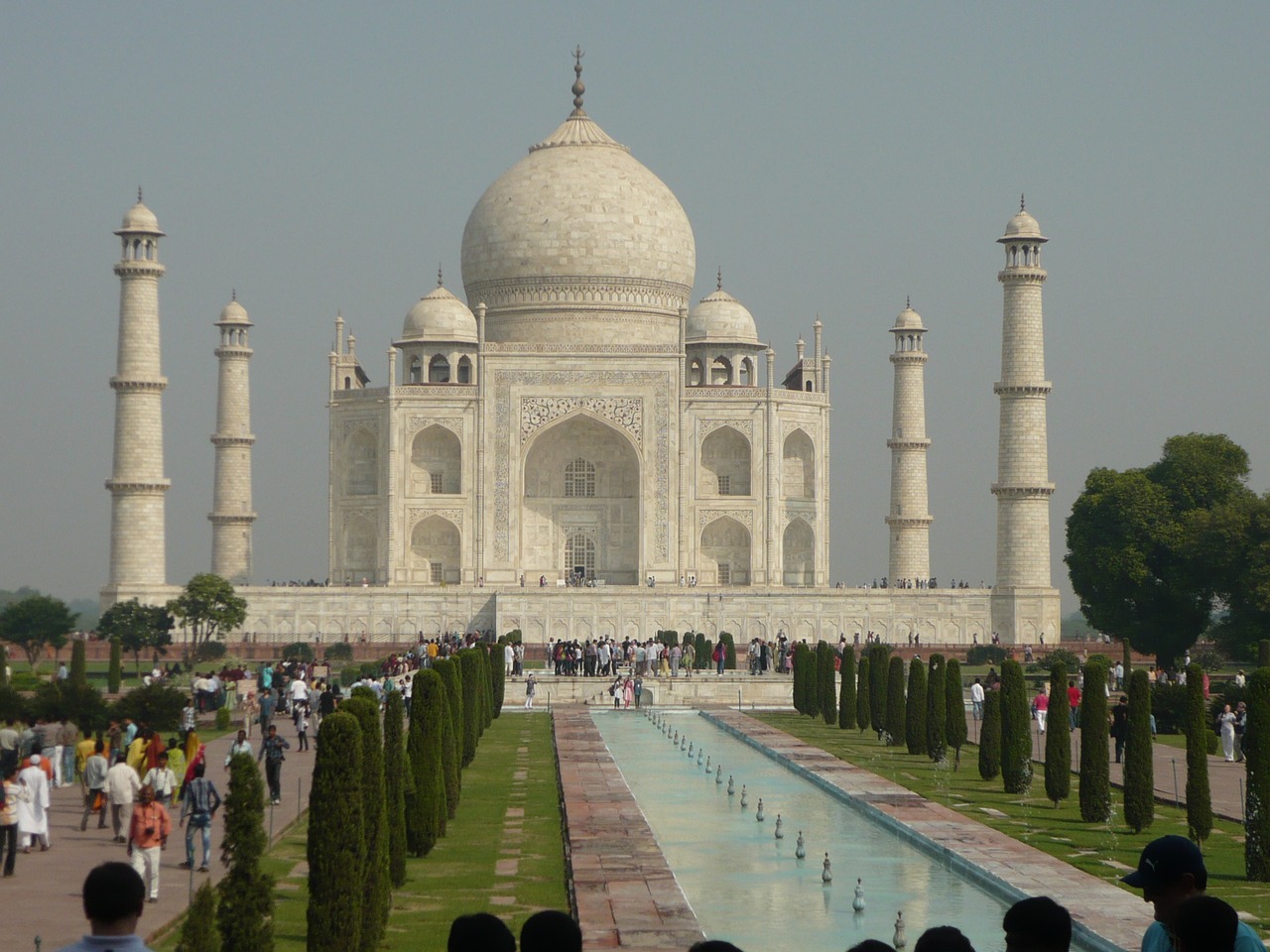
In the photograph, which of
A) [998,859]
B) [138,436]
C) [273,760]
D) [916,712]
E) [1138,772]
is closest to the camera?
[998,859]

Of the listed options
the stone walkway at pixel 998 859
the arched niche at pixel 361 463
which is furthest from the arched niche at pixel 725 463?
the stone walkway at pixel 998 859

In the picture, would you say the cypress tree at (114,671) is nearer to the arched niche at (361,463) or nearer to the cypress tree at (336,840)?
the arched niche at (361,463)

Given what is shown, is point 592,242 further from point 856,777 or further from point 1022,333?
point 856,777

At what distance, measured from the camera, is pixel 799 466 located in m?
36.9

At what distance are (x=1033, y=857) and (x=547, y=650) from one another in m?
20.5

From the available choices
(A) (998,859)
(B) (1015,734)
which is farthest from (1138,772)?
(B) (1015,734)

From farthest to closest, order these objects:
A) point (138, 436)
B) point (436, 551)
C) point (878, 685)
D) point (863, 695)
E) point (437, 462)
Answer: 1. point (437, 462)
2. point (436, 551)
3. point (138, 436)
4. point (863, 695)
5. point (878, 685)

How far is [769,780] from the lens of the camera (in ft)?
51.6

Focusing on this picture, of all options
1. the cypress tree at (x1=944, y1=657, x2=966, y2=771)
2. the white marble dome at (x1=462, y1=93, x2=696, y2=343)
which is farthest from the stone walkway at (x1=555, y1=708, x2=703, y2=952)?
the white marble dome at (x1=462, y1=93, x2=696, y2=343)

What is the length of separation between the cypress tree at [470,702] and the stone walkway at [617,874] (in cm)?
94

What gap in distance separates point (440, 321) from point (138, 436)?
7334 mm

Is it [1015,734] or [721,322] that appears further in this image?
[721,322]

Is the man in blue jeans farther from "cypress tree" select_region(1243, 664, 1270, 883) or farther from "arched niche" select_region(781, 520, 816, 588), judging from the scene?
"arched niche" select_region(781, 520, 816, 588)

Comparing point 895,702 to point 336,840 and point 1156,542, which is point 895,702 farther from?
point 1156,542
